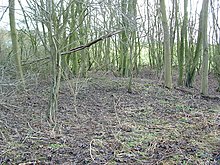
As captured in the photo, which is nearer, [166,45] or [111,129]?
[111,129]

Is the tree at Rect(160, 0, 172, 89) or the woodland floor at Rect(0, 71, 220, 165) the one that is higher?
the tree at Rect(160, 0, 172, 89)

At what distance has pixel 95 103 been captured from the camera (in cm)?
Answer: 862

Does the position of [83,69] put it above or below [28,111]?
Answer: above

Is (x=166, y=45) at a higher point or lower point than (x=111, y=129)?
higher

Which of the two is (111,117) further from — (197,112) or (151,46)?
(151,46)

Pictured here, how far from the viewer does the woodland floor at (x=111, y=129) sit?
4.62 metres

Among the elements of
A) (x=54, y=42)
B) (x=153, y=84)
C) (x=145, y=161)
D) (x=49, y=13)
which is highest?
(x=49, y=13)

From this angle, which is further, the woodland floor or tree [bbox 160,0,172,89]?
tree [bbox 160,0,172,89]

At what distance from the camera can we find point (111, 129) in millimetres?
6125

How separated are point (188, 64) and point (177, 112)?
6452mm

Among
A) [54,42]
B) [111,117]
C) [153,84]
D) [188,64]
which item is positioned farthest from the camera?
[188,64]

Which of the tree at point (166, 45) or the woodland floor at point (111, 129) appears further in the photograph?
the tree at point (166, 45)

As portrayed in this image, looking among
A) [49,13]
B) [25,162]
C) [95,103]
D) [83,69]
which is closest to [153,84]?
[83,69]

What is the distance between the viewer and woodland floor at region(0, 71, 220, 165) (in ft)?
15.1
